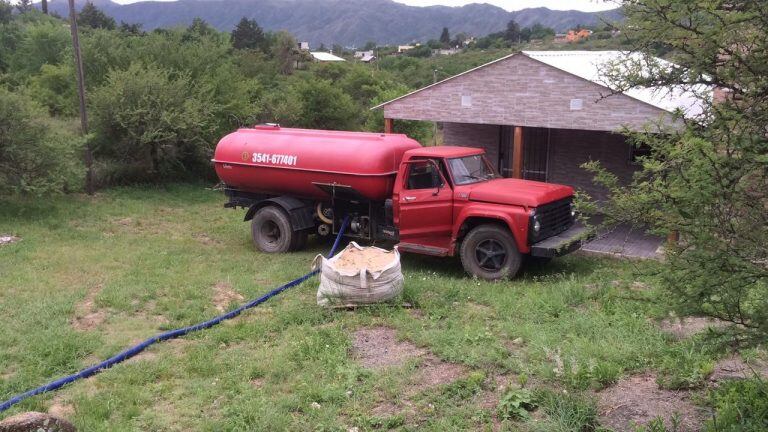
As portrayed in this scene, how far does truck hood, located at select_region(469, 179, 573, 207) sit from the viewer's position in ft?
31.2

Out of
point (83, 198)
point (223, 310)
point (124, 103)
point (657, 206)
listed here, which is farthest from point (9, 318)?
point (124, 103)

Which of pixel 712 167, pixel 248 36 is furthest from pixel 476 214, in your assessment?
pixel 248 36

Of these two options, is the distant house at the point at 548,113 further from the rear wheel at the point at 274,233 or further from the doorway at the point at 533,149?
the rear wheel at the point at 274,233

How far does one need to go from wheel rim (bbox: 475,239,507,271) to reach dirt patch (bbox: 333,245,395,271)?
5.36 ft

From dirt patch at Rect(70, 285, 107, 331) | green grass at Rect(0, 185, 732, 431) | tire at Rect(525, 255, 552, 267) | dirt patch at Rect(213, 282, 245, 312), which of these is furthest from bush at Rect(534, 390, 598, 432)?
dirt patch at Rect(70, 285, 107, 331)

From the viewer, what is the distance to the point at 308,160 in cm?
1148

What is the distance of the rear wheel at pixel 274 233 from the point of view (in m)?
12.1

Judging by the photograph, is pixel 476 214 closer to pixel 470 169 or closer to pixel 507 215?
pixel 507 215

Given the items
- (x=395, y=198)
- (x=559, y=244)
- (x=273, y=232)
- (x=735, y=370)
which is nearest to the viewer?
(x=735, y=370)

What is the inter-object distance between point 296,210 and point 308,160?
1.12 meters

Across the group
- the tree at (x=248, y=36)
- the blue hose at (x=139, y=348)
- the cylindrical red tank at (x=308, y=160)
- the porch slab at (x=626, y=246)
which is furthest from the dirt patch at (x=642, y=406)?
the tree at (x=248, y=36)

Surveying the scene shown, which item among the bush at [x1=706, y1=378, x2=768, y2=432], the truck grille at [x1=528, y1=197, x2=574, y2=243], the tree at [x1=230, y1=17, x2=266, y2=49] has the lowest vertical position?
the bush at [x1=706, y1=378, x2=768, y2=432]

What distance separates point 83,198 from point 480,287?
13120mm

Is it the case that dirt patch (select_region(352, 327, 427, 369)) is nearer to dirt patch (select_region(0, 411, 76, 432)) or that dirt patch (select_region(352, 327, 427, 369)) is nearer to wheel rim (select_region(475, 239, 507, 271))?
dirt patch (select_region(0, 411, 76, 432))
